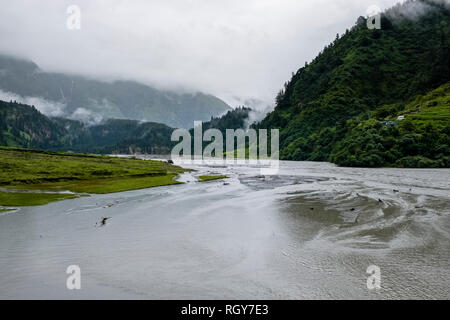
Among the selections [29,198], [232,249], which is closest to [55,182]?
[29,198]

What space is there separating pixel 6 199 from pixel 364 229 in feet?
171

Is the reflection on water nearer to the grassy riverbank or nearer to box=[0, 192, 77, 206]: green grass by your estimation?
box=[0, 192, 77, 206]: green grass

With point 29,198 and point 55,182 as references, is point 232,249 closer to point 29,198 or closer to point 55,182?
point 29,198

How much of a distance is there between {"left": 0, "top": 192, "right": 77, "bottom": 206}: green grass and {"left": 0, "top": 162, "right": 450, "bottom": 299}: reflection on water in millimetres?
4902

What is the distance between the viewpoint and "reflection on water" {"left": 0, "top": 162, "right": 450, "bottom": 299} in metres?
16.9

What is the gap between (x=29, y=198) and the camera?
162 feet

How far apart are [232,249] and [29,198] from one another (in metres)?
41.6

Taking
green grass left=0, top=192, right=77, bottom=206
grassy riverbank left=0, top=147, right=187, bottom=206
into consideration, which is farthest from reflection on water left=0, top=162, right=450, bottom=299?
grassy riverbank left=0, top=147, right=187, bottom=206

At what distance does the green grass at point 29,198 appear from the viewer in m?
45.7

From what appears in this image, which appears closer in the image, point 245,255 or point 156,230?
point 245,255

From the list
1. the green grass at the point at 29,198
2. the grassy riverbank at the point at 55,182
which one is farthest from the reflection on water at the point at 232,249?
the grassy riverbank at the point at 55,182

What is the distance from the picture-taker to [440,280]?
17125 millimetres
